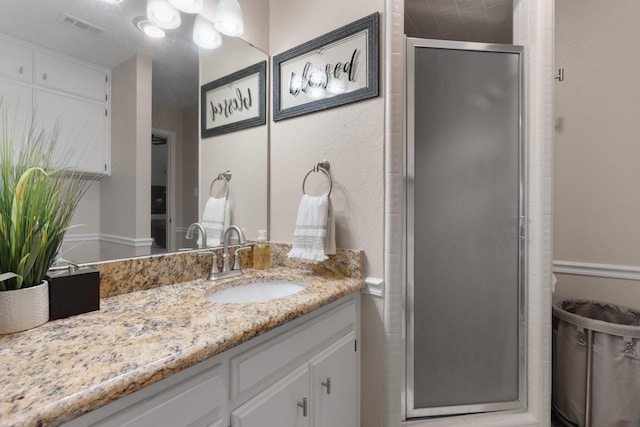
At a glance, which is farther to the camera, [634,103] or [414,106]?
[634,103]

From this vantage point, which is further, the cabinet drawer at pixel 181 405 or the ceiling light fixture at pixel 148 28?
the ceiling light fixture at pixel 148 28

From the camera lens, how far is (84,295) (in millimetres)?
833

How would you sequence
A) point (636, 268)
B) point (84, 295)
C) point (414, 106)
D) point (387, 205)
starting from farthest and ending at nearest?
point (636, 268) → point (414, 106) → point (387, 205) → point (84, 295)

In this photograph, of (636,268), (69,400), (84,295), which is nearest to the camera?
(69,400)

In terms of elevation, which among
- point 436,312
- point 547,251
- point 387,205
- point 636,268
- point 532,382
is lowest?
point 532,382

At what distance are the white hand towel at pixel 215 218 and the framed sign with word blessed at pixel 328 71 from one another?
0.55 m

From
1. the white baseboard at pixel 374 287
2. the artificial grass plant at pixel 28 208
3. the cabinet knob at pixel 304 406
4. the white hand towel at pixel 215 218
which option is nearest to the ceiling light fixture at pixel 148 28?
the artificial grass plant at pixel 28 208

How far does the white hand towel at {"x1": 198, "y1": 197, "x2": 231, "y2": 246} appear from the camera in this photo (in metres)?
1.41

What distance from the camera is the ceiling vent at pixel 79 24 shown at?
96 centimetres

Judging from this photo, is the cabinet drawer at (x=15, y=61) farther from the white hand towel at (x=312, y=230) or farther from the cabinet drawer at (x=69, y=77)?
the white hand towel at (x=312, y=230)

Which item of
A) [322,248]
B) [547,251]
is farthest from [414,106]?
[547,251]

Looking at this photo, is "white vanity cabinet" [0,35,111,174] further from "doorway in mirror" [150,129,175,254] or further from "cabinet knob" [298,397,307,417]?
"cabinet knob" [298,397,307,417]

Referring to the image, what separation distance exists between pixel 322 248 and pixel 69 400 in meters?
0.93

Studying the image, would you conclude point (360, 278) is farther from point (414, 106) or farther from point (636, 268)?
point (636, 268)
